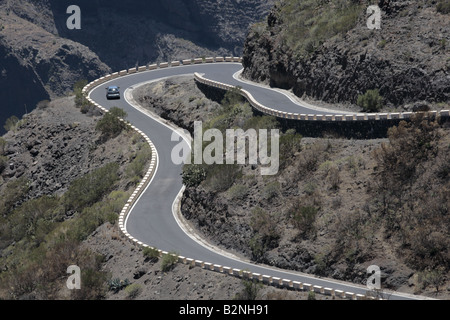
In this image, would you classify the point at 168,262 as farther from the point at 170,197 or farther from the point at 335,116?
the point at 335,116

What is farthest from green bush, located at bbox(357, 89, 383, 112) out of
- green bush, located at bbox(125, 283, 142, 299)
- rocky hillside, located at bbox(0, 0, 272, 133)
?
rocky hillside, located at bbox(0, 0, 272, 133)

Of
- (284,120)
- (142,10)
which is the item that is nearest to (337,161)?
(284,120)

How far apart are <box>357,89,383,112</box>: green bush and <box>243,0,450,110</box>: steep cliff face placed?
53 centimetres

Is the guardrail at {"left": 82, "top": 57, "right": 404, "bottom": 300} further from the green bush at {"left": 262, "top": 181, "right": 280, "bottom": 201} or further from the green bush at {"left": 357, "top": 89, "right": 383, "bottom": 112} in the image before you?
the green bush at {"left": 262, "top": 181, "right": 280, "bottom": 201}

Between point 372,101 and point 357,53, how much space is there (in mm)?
5806

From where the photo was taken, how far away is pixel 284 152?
49781 millimetres

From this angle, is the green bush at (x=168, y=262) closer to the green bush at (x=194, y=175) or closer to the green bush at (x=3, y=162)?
the green bush at (x=194, y=175)

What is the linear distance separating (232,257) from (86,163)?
26010 mm

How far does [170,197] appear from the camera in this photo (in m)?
55.0

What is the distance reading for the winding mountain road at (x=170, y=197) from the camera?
142 feet

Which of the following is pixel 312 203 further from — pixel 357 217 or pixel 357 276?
pixel 357 276

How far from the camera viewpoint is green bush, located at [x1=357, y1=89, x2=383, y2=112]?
5250cm

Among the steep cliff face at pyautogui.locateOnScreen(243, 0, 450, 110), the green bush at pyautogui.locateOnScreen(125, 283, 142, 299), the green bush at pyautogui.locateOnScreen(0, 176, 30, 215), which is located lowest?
the green bush at pyautogui.locateOnScreen(0, 176, 30, 215)

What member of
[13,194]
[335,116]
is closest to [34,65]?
[13,194]
